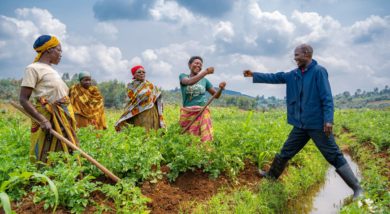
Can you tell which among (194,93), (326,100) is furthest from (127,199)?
(326,100)

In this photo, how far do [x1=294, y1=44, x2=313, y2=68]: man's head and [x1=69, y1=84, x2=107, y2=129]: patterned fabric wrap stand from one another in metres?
4.43

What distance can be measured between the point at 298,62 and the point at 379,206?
85.7 inches

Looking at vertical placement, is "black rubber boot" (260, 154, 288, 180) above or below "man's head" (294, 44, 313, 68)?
below

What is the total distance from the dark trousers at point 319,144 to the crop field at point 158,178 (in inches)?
23.5

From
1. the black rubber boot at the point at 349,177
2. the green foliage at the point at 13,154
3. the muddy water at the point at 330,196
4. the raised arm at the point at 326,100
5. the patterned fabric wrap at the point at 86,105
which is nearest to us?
the green foliage at the point at 13,154

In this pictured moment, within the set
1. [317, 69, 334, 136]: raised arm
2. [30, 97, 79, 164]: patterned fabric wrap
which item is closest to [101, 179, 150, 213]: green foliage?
[30, 97, 79, 164]: patterned fabric wrap

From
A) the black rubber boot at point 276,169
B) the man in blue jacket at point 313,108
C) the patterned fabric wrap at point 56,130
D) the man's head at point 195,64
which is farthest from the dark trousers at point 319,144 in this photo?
the patterned fabric wrap at point 56,130

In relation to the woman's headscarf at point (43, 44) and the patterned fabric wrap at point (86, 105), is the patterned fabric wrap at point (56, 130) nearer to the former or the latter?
the woman's headscarf at point (43, 44)

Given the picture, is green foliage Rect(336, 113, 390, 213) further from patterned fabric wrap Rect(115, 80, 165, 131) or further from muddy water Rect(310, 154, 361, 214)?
patterned fabric wrap Rect(115, 80, 165, 131)

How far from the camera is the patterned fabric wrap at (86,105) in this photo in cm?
723

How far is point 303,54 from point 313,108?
0.79 meters

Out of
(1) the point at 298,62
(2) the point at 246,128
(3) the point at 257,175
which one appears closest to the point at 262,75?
(1) the point at 298,62

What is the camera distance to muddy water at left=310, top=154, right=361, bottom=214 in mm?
5508

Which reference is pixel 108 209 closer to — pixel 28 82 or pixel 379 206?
pixel 28 82
